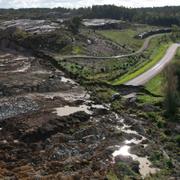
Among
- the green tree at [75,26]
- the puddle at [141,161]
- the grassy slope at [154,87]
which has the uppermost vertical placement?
the green tree at [75,26]

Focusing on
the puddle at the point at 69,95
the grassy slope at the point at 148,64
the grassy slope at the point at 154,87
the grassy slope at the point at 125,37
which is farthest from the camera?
the grassy slope at the point at 125,37

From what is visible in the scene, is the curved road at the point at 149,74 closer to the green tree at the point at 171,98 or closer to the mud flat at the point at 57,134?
the mud flat at the point at 57,134

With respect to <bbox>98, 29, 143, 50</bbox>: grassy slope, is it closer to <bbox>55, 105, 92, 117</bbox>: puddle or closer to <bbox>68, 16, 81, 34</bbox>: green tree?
<bbox>68, 16, 81, 34</bbox>: green tree

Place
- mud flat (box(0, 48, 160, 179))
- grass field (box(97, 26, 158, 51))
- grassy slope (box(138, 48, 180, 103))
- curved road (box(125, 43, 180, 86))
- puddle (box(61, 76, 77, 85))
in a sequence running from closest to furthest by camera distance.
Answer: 1. mud flat (box(0, 48, 160, 179))
2. grassy slope (box(138, 48, 180, 103))
3. curved road (box(125, 43, 180, 86))
4. puddle (box(61, 76, 77, 85))
5. grass field (box(97, 26, 158, 51))

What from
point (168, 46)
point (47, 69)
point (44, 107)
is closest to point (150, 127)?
point (44, 107)

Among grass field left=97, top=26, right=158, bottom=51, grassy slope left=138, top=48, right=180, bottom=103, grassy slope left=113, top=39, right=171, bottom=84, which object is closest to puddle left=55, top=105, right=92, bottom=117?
grassy slope left=138, top=48, right=180, bottom=103

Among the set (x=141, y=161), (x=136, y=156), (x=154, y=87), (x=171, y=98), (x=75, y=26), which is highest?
(x=75, y=26)


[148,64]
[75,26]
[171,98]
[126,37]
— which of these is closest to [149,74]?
[148,64]

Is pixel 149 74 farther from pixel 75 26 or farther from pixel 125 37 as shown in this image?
pixel 125 37

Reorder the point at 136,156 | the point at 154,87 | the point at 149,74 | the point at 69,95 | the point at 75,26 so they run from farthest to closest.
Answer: the point at 75,26, the point at 149,74, the point at 154,87, the point at 69,95, the point at 136,156

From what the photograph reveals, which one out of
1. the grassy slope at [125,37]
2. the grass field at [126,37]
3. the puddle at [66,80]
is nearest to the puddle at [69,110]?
the puddle at [66,80]

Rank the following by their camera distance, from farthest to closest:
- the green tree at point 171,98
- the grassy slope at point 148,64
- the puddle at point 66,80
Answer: the grassy slope at point 148,64, the puddle at point 66,80, the green tree at point 171,98
